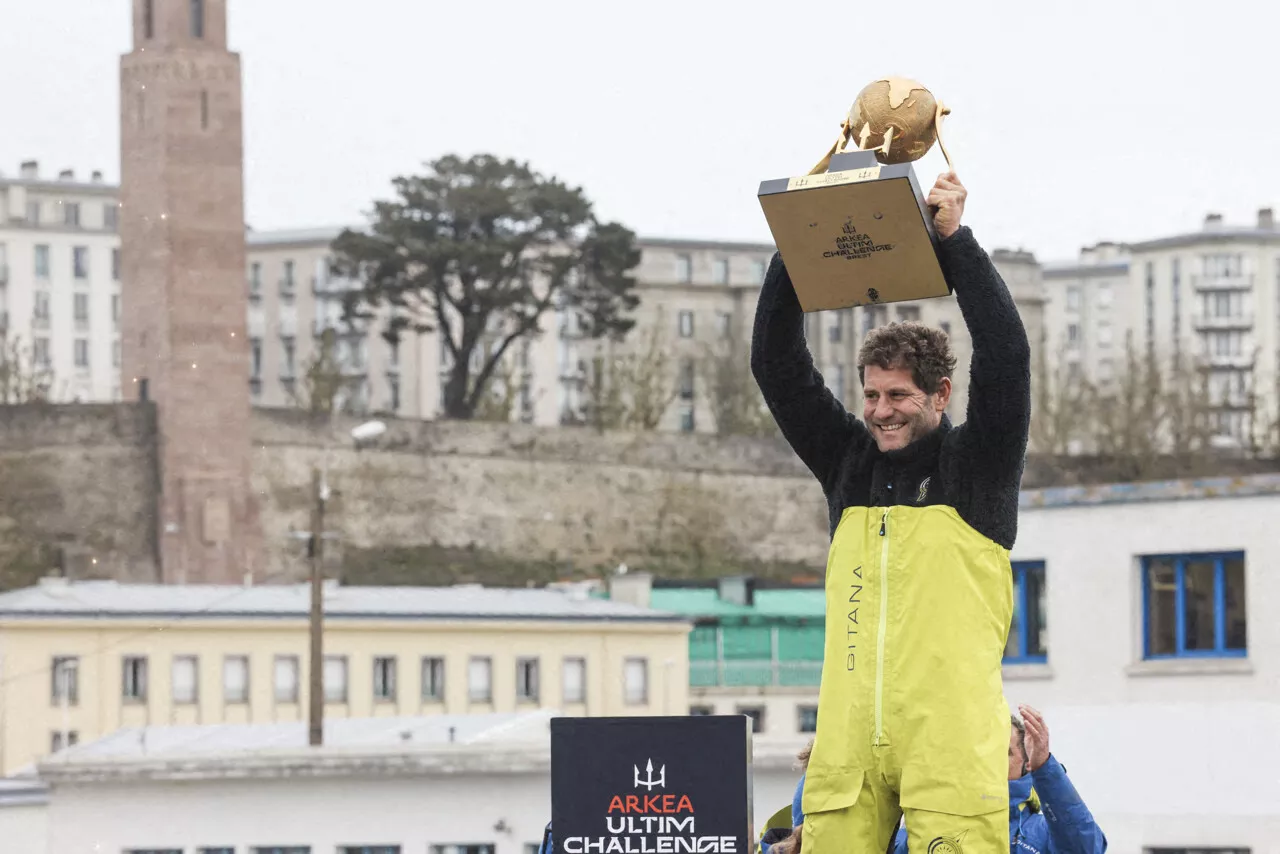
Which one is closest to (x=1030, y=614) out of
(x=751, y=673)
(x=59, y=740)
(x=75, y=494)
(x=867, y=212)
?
(x=867, y=212)

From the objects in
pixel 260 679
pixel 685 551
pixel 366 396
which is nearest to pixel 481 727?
pixel 260 679

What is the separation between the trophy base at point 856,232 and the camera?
4090 millimetres

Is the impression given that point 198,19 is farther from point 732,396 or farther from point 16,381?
point 732,396

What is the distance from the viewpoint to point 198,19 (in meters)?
68.2

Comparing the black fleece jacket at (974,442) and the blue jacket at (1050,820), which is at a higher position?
the black fleece jacket at (974,442)

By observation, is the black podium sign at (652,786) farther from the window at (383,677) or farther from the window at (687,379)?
the window at (687,379)

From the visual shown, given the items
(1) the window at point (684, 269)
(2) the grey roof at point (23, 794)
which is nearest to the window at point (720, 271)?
(1) the window at point (684, 269)

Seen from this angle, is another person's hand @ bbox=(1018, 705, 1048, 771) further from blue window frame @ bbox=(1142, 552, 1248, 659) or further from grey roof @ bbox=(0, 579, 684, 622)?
grey roof @ bbox=(0, 579, 684, 622)

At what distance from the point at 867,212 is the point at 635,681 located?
57.0m

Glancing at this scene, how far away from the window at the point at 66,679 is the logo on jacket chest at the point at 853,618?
54302mm

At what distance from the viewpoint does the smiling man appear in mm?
4152

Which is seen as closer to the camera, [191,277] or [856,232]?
[856,232]

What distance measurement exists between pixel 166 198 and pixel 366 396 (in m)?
26.7

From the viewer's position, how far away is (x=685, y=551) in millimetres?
75938
